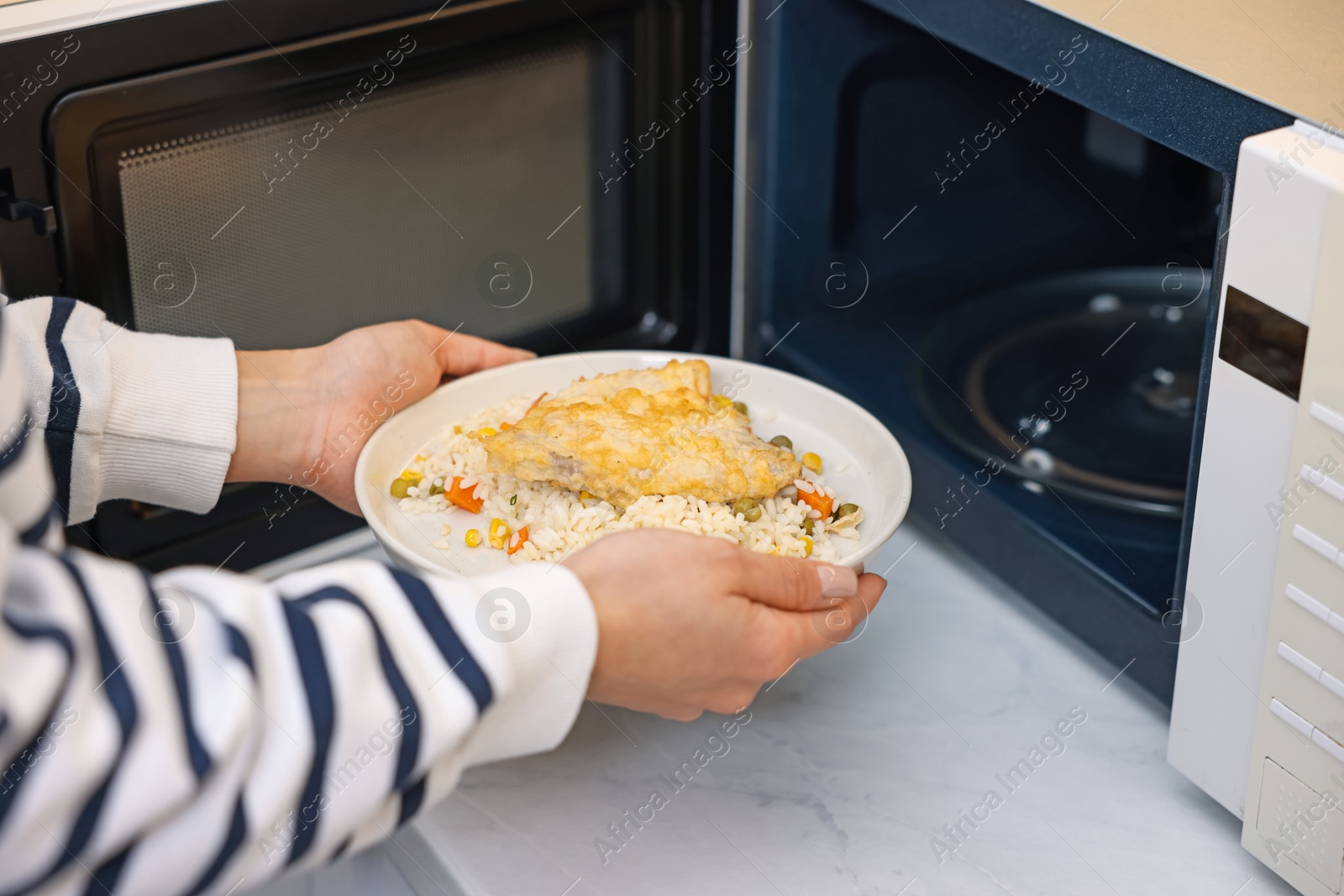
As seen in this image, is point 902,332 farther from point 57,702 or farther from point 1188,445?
point 57,702

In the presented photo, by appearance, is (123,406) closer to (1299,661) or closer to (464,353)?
(464,353)

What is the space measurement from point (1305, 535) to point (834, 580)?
219 millimetres

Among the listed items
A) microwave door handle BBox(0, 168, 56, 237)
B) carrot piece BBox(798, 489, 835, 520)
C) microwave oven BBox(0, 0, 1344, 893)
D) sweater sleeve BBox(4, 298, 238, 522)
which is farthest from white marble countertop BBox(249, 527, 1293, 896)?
microwave door handle BBox(0, 168, 56, 237)

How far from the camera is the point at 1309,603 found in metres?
0.58

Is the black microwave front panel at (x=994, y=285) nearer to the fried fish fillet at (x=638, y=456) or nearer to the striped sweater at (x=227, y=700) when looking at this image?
the fried fish fillet at (x=638, y=456)

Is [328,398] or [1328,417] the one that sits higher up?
[1328,417]

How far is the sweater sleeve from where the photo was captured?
2.25ft

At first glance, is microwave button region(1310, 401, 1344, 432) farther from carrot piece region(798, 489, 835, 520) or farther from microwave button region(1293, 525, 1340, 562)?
carrot piece region(798, 489, 835, 520)

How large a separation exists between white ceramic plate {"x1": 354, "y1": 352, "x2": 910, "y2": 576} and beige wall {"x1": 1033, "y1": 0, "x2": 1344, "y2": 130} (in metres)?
0.26

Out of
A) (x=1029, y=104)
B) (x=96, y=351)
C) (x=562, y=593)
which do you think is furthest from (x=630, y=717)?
(x=1029, y=104)

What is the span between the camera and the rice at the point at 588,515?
0.71 metres

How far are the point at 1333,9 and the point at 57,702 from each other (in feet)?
2.20

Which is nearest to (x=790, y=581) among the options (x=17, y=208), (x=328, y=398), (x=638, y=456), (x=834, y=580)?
(x=834, y=580)

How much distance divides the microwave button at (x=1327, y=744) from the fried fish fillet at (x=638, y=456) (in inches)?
11.6
